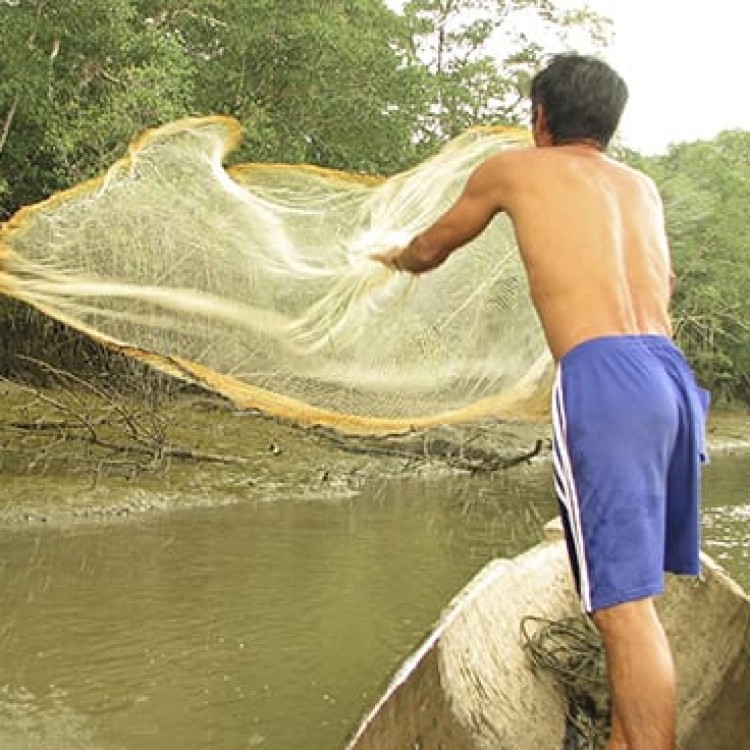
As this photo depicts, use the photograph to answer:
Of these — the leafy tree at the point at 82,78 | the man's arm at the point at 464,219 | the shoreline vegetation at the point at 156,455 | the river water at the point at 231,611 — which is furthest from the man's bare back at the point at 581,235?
the leafy tree at the point at 82,78

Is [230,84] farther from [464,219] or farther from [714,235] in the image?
[714,235]

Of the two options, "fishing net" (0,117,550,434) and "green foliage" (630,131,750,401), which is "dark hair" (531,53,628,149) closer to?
"fishing net" (0,117,550,434)

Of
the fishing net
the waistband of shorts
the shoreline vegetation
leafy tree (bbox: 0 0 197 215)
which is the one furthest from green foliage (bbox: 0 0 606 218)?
the waistband of shorts

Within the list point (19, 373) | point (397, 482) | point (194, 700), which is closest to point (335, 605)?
point (194, 700)

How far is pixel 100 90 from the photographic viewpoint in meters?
A: 11.9

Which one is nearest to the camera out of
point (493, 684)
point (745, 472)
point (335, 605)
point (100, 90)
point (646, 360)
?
point (646, 360)

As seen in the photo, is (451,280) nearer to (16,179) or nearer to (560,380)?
(560,380)

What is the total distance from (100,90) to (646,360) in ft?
34.6

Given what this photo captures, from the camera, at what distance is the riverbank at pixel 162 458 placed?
380 inches

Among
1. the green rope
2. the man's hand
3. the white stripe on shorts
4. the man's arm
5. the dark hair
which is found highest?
the dark hair

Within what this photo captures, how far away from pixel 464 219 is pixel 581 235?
329mm

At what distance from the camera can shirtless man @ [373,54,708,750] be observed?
229cm

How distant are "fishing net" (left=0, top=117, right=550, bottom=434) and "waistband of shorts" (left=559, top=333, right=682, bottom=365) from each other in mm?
1174

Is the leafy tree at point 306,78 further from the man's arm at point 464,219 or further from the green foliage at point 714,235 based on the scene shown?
the man's arm at point 464,219
